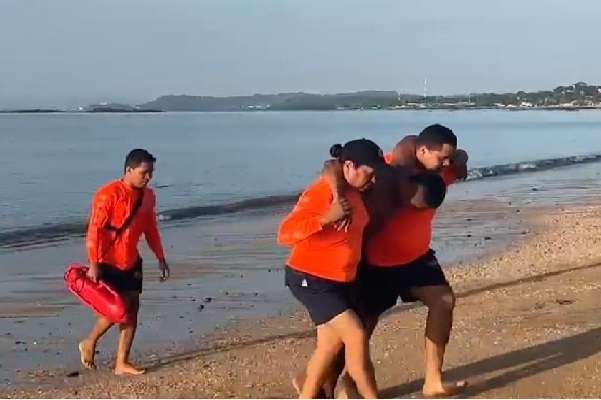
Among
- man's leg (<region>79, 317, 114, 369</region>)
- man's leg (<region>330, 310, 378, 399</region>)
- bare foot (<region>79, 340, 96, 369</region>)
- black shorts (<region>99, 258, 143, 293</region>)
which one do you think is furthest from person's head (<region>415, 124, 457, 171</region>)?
bare foot (<region>79, 340, 96, 369</region>)

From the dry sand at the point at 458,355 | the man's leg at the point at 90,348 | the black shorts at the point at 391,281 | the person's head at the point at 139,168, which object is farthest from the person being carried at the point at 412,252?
the man's leg at the point at 90,348

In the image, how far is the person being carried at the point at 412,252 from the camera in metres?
5.91

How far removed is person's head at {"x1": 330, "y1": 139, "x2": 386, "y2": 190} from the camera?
17.6 feet

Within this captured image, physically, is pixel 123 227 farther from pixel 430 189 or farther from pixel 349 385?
pixel 430 189

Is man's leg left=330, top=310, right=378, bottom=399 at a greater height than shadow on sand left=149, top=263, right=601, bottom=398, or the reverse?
man's leg left=330, top=310, right=378, bottom=399

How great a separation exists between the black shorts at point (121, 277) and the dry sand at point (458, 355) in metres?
0.64

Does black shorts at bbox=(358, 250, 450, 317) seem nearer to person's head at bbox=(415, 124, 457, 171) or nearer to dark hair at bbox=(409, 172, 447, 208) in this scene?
dark hair at bbox=(409, 172, 447, 208)

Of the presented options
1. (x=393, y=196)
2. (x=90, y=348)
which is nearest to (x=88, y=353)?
(x=90, y=348)

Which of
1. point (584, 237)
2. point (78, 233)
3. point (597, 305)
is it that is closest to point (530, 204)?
point (584, 237)

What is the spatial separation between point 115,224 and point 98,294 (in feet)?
1.61

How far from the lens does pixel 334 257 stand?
545cm

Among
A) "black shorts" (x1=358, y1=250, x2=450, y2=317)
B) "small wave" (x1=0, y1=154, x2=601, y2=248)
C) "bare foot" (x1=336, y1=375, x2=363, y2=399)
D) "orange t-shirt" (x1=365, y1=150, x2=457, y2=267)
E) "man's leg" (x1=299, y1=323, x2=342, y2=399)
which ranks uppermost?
"orange t-shirt" (x1=365, y1=150, x2=457, y2=267)

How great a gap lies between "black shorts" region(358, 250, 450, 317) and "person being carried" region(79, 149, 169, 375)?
193 centimetres

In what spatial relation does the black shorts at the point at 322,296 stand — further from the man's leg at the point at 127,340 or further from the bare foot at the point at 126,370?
the bare foot at the point at 126,370
